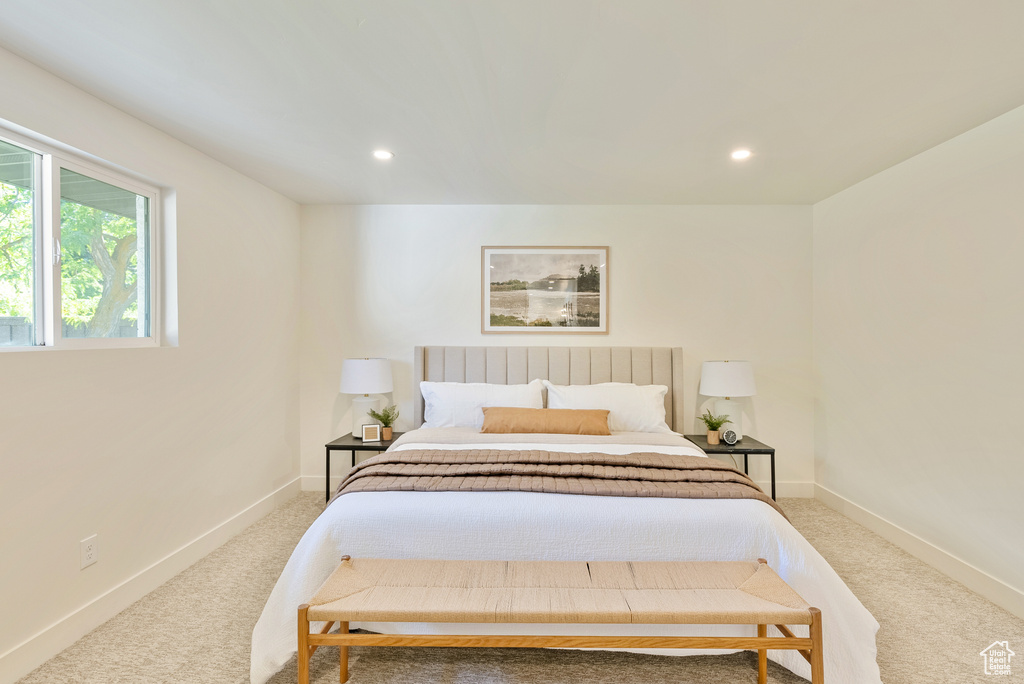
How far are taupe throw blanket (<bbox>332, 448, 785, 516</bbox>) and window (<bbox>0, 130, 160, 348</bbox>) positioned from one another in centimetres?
144

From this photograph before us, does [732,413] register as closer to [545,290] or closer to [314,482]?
[545,290]

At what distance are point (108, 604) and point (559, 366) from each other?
3023mm

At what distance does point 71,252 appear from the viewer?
86.8 inches

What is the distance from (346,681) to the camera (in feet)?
6.04

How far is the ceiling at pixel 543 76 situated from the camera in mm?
1617

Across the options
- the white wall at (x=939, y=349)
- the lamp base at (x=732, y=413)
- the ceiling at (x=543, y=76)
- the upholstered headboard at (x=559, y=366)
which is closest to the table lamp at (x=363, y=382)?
the upholstered headboard at (x=559, y=366)

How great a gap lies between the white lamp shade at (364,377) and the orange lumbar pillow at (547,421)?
91 centimetres

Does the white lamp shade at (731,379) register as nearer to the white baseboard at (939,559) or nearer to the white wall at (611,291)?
the white wall at (611,291)

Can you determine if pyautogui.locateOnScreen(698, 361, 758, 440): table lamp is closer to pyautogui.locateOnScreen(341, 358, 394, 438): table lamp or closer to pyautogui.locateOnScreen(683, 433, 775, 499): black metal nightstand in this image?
pyautogui.locateOnScreen(683, 433, 775, 499): black metal nightstand

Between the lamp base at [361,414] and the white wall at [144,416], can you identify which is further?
→ the lamp base at [361,414]

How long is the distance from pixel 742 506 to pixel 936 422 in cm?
164

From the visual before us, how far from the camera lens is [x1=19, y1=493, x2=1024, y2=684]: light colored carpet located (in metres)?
1.86

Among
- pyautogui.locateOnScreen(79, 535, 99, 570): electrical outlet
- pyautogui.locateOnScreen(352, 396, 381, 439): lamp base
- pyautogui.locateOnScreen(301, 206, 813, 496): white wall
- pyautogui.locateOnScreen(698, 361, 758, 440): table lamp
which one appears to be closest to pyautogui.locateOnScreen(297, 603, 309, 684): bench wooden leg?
pyautogui.locateOnScreen(79, 535, 99, 570): electrical outlet

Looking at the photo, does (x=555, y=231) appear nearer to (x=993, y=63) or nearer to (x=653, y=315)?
(x=653, y=315)
